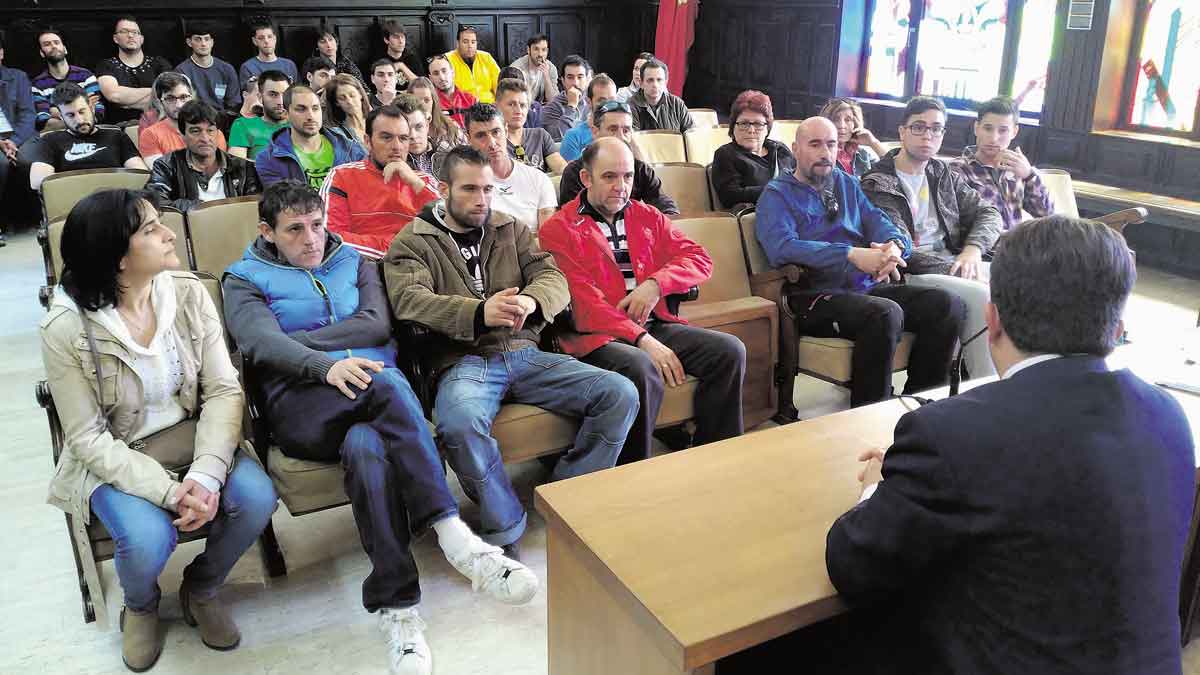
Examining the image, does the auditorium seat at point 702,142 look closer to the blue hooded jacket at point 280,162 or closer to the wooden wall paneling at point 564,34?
the blue hooded jacket at point 280,162

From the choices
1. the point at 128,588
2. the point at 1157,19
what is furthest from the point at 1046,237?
the point at 1157,19

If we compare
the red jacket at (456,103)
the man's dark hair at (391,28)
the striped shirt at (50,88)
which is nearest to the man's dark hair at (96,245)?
the red jacket at (456,103)

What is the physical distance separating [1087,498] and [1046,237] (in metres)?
0.33

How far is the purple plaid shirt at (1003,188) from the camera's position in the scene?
153 inches

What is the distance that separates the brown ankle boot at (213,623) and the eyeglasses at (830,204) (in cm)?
239

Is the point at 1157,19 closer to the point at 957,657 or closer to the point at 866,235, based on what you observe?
the point at 866,235

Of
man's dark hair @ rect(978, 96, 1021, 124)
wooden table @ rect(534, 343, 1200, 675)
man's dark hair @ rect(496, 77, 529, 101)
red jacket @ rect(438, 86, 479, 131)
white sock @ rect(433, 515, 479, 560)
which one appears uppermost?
man's dark hair @ rect(496, 77, 529, 101)

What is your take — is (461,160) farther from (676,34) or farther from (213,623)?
(676,34)

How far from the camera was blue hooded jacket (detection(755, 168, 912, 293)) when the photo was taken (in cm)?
327

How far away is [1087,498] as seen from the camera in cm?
108

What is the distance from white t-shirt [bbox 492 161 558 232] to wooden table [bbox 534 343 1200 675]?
198 cm

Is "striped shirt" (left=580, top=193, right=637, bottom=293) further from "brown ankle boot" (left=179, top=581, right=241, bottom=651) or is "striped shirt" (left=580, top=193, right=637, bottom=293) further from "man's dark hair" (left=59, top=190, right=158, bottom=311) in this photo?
"brown ankle boot" (left=179, top=581, right=241, bottom=651)

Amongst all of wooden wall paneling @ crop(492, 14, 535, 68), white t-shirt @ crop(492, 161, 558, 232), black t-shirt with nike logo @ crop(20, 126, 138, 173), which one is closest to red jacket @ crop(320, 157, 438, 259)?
white t-shirt @ crop(492, 161, 558, 232)

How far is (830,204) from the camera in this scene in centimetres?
337
